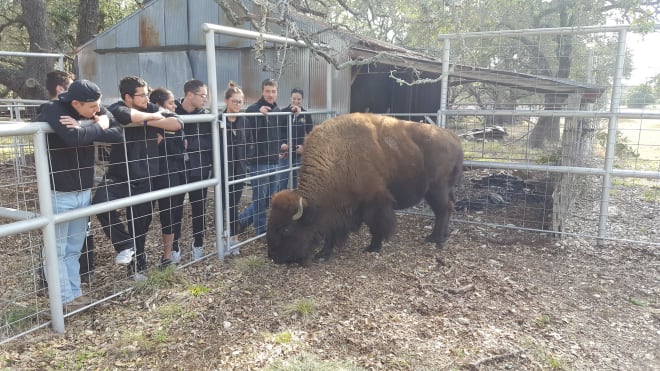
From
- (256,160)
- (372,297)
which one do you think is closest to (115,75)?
(256,160)

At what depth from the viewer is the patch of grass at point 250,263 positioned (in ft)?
18.5

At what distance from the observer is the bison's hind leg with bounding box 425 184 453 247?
22.7ft

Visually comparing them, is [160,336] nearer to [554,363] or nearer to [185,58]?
[554,363]

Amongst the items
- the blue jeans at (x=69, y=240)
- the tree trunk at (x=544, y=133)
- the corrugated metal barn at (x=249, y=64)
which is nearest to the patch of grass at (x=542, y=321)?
the tree trunk at (x=544, y=133)

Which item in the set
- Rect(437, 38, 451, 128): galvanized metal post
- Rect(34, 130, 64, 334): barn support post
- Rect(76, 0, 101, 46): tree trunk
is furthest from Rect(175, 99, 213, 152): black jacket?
Rect(76, 0, 101, 46): tree trunk

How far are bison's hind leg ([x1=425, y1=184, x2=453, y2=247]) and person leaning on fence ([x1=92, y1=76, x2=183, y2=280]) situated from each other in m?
3.84

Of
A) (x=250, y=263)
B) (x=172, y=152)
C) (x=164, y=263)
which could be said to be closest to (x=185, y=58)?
(x=172, y=152)

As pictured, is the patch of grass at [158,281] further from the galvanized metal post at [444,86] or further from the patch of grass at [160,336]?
the galvanized metal post at [444,86]

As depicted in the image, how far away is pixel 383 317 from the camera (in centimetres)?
449

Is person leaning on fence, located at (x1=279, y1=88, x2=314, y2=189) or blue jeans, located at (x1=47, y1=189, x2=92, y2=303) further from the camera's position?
person leaning on fence, located at (x1=279, y1=88, x2=314, y2=189)

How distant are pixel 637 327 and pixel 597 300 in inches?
23.0

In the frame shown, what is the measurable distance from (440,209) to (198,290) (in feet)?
12.3

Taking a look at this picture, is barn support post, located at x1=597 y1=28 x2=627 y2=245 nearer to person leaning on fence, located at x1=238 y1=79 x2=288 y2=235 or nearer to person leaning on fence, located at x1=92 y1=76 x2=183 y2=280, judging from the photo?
person leaning on fence, located at x1=238 y1=79 x2=288 y2=235

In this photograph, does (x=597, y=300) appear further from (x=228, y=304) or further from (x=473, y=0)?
(x=473, y=0)
